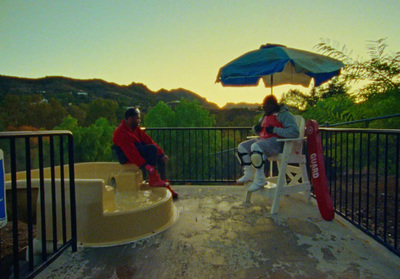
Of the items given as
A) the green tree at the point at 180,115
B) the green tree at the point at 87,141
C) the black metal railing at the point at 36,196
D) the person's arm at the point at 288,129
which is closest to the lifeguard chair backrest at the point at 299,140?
the person's arm at the point at 288,129

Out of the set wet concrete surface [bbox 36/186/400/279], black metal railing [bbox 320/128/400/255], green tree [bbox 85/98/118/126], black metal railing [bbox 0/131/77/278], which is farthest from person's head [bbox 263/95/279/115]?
green tree [bbox 85/98/118/126]

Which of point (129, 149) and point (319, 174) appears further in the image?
point (129, 149)

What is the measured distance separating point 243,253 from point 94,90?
58.7 metres

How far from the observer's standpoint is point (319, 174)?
118 inches

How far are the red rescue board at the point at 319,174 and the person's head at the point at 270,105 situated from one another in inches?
16.6

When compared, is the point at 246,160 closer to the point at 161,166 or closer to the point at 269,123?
the point at 269,123

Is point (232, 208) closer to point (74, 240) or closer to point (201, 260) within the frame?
point (201, 260)

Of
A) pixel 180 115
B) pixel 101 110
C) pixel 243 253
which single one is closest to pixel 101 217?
pixel 243 253

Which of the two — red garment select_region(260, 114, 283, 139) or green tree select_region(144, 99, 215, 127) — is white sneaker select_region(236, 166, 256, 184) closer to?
red garment select_region(260, 114, 283, 139)

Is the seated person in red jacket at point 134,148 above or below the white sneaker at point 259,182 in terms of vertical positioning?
above

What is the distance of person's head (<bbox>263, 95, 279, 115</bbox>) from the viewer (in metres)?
3.38

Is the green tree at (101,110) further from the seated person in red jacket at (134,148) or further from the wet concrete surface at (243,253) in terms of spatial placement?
the wet concrete surface at (243,253)

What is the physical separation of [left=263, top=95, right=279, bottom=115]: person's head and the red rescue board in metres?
0.42

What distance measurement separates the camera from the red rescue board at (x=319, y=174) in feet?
9.36
